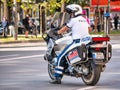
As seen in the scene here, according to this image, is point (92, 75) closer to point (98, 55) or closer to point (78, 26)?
point (98, 55)

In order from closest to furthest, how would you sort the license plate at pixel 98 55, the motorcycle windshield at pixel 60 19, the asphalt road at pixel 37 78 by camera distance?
the license plate at pixel 98 55, the asphalt road at pixel 37 78, the motorcycle windshield at pixel 60 19

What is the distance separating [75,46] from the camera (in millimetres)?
13062

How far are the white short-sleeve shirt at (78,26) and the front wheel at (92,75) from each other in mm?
774

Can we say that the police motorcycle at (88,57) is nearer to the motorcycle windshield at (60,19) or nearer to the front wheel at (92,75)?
the front wheel at (92,75)

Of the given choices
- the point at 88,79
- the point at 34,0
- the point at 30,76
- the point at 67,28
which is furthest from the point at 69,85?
the point at 34,0

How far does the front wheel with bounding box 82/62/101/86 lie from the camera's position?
1275 centimetres

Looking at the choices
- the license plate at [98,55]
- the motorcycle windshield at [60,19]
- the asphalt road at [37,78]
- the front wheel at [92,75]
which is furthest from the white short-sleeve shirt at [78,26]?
the asphalt road at [37,78]

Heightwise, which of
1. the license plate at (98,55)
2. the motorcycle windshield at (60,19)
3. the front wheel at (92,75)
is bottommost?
the front wheel at (92,75)

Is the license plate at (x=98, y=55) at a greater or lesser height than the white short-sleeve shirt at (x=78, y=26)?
lesser

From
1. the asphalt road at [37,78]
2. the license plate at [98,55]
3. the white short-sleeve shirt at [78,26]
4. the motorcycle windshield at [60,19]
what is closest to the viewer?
the license plate at [98,55]

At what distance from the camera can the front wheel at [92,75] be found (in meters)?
12.8

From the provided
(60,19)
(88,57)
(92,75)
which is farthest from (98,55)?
(60,19)

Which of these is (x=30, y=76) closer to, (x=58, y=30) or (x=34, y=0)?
(x=58, y=30)

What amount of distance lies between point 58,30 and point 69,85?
1402 mm
